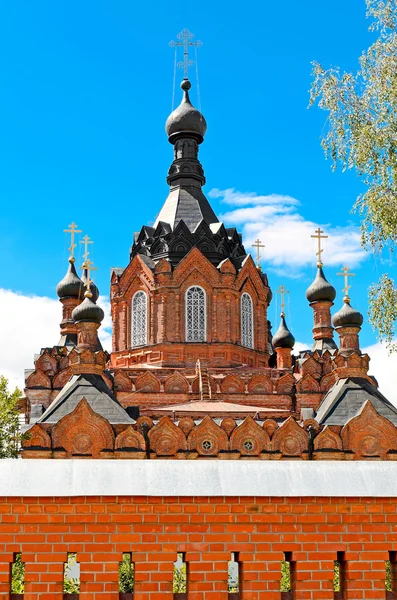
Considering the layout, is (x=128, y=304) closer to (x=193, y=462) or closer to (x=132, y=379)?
(x=132, y=379)

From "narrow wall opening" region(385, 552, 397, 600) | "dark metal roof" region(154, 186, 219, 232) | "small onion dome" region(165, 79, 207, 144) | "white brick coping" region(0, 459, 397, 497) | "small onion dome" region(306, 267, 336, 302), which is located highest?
"small onion dome" region(165, 79, 207, 144)

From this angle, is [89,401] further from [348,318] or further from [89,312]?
[348,318]

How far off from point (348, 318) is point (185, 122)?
1166 cm

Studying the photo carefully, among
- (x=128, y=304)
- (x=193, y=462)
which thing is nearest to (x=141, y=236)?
(x=128, y=304)

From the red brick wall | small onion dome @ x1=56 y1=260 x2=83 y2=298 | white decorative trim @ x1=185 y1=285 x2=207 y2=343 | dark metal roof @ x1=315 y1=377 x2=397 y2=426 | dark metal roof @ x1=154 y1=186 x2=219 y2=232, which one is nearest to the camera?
the red brick wall

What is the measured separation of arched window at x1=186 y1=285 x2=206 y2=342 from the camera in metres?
28.1

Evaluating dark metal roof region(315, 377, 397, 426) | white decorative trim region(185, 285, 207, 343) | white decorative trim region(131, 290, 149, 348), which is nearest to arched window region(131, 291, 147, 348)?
white decorative trim region(131, 290, 149, 348)

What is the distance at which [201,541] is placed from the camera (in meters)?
5.02

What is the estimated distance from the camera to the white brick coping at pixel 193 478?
16.3ft

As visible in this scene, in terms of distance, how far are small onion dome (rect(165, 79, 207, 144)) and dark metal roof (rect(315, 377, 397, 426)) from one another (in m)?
13.4

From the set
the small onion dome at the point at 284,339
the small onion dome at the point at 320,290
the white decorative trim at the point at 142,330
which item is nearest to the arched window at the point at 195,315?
the white decorative trim at the point at 142,330

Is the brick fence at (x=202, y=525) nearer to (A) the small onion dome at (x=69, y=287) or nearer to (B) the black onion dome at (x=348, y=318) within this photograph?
(B) the black onion dome at (x=348, y=318)

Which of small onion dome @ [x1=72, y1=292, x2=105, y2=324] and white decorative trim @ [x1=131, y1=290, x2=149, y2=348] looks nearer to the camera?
small onion dome @ [x1=72, y1=292, x2=105, y2=324]

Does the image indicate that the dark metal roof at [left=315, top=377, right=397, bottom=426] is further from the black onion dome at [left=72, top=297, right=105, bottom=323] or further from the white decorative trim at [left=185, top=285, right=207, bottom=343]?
the black onion dome at [left=72, top=297, right=105, bottom=323]
